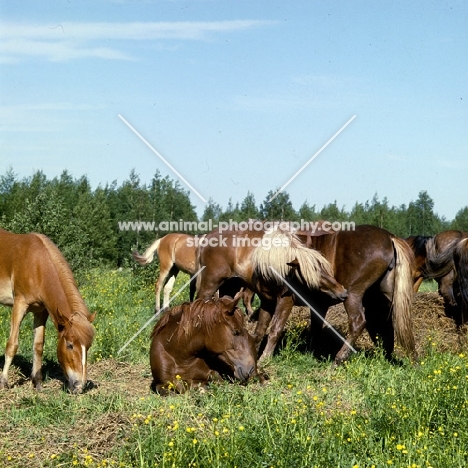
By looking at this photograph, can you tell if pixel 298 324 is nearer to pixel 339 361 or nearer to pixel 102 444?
pixel 339 361

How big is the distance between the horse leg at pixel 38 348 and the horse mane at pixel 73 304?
0.61 metres

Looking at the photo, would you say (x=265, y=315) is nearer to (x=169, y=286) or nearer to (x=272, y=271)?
(x=272, y=271)

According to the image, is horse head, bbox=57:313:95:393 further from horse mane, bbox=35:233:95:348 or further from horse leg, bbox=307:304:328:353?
horse leg, bbox=307:304:328:353

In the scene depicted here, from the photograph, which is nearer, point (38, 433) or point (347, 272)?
point (38, 433)

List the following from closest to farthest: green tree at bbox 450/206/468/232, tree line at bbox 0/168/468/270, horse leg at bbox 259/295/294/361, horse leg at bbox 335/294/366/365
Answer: horse leg at bbox 335/294/366/365 → horse leg at bbox 259/295/294/361 → tree line at bbox 0/168/468/270 → green tree at bbox 450/206/468/232

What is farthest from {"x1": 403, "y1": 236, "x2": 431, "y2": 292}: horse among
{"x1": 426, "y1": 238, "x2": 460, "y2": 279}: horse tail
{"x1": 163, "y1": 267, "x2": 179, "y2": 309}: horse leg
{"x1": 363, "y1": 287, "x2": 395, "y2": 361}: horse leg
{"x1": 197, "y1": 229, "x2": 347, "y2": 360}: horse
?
{"x1": 197, "y1": 229, "x2": 347, "y2": 360}: horse

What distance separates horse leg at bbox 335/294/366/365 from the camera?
8.47m

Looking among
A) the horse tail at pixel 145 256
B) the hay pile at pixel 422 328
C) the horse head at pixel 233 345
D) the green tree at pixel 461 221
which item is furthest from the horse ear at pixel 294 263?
the green tree at pixel 461 221

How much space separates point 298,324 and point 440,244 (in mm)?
4348

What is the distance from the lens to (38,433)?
5.36m

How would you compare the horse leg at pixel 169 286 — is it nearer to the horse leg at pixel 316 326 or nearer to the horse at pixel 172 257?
the horse at pixel 172 257

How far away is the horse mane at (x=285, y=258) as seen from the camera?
837 cm

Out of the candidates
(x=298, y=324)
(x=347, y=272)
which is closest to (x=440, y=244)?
(x=298, y=324)

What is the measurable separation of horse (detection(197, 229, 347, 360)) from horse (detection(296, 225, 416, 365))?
1.11ft
